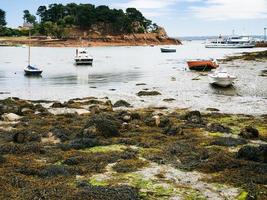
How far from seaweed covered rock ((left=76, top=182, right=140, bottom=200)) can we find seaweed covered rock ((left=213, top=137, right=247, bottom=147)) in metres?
7.33

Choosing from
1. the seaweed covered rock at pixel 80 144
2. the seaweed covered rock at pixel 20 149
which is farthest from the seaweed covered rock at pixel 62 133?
the seaweed covered rock at pixel 20 149

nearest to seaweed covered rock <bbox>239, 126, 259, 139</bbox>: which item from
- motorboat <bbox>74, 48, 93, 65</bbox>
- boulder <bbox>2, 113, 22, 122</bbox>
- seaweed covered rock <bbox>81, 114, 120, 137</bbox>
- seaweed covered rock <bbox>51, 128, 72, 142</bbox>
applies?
seaweed covered rock <bbox>81, 114, 120, 137</bbox>

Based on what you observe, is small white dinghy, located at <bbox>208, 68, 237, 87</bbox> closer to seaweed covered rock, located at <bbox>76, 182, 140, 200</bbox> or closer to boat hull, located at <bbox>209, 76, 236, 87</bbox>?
boat hull, located at <bbox>209, 76, 236, 87</bbox>

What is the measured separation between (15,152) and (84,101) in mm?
20018

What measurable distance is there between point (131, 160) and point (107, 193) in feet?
12.7

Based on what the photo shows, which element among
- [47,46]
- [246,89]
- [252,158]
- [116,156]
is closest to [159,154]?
[116,156]

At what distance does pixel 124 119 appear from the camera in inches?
981

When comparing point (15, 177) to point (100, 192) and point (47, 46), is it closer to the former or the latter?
point (100, 192)

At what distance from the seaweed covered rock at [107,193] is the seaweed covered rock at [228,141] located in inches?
289

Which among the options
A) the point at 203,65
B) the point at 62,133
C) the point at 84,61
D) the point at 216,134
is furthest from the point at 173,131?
the point at 84,61

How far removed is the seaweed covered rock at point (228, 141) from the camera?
62.3ft

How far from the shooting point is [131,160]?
52.3 ft

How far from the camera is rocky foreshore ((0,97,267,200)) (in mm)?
12672

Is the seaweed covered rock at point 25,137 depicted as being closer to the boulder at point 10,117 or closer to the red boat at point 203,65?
the boulder at point 10,117
